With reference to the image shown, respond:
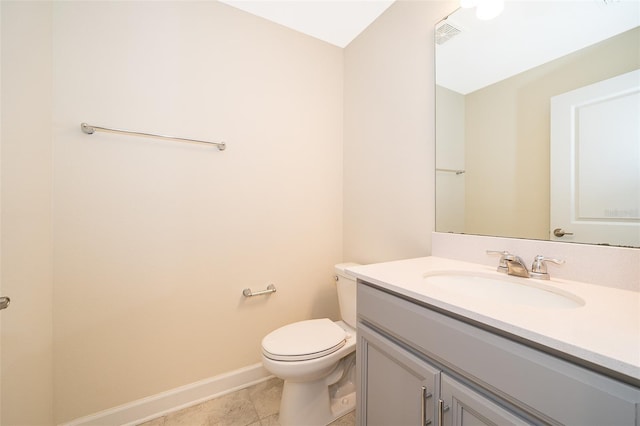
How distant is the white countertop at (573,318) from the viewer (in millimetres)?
426

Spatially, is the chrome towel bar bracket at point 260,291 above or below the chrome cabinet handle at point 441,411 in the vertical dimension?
above

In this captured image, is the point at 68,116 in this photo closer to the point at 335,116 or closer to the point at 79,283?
the point at 79,283

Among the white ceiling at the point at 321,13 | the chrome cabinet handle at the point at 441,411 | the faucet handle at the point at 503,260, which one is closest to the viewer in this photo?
the chrome cabinet handle at the point at 441,411

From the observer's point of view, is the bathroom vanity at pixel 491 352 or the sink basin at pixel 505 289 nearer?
the bathroom vanity at pixel 491 352

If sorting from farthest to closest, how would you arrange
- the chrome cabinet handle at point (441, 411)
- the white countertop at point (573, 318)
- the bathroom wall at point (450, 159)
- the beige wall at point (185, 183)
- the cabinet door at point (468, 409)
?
the bathroom wall at point (450, 159)
the beige wall at point (185, 183)
the chrome cabinet handle at point (441, 411)
the cabinet door at point (468, 409)
the white countertop at point (573, 318)

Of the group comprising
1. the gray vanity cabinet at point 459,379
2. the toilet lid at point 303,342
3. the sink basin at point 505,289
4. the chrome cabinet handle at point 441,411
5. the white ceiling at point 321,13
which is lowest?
the toilet lid at point 303,342

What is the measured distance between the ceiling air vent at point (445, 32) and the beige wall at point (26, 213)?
177cm

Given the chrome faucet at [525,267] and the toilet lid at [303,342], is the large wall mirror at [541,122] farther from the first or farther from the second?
the toilet lid at [303,342]

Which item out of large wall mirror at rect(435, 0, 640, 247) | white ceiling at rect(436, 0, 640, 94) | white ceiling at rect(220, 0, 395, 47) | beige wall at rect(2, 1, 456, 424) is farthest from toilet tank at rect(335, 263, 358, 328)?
white ceiling at rect(220, 0, 395, 47)

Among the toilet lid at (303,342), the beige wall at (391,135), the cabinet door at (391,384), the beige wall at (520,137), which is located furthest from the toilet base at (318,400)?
the beige wall at (520,137)

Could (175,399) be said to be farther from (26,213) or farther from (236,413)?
(26,213)

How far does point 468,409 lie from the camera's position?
61 centimetres

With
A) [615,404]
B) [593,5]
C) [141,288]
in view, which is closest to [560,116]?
[593,5]

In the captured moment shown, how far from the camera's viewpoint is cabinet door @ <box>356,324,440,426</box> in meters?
0.71
